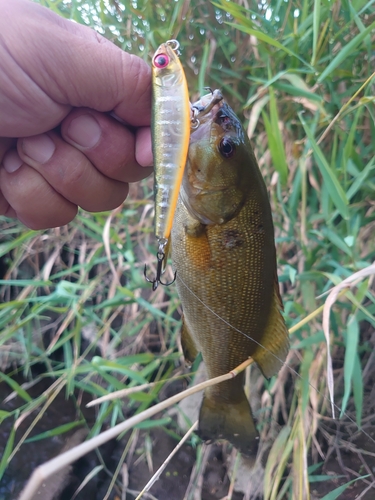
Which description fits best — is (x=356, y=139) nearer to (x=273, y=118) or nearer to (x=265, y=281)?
(x=273, y=118)

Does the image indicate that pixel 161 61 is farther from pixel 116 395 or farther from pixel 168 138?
pixel 116 395

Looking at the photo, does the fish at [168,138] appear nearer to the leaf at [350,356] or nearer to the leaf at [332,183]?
the leaf at [332,183]

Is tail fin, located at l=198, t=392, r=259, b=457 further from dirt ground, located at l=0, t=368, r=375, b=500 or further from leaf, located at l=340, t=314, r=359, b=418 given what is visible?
dirt ground, located at l=0, t=368, r=375, b=500

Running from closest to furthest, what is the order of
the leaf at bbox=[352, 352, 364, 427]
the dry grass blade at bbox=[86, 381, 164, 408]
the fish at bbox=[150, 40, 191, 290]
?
the fish at bbox=[150, 40, 191, 290]
the dry grass blade at bbox=[86, 381, 164, 408]
the leaf at bbox=[352, 352, 364, 427]

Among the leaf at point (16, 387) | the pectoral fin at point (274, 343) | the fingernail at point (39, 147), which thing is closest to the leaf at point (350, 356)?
the pectoral fin at point (274, 343)

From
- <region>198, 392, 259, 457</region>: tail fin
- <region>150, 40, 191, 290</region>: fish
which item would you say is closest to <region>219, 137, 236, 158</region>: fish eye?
<region>150, 40, 191, 290</region>: fish

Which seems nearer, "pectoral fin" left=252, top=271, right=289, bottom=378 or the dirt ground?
"pectoral fin" left=252, top=271, right=289, bottom=378

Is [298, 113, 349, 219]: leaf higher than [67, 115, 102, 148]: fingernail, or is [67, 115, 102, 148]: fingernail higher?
[67, 115, 102, 148]: fingernail
